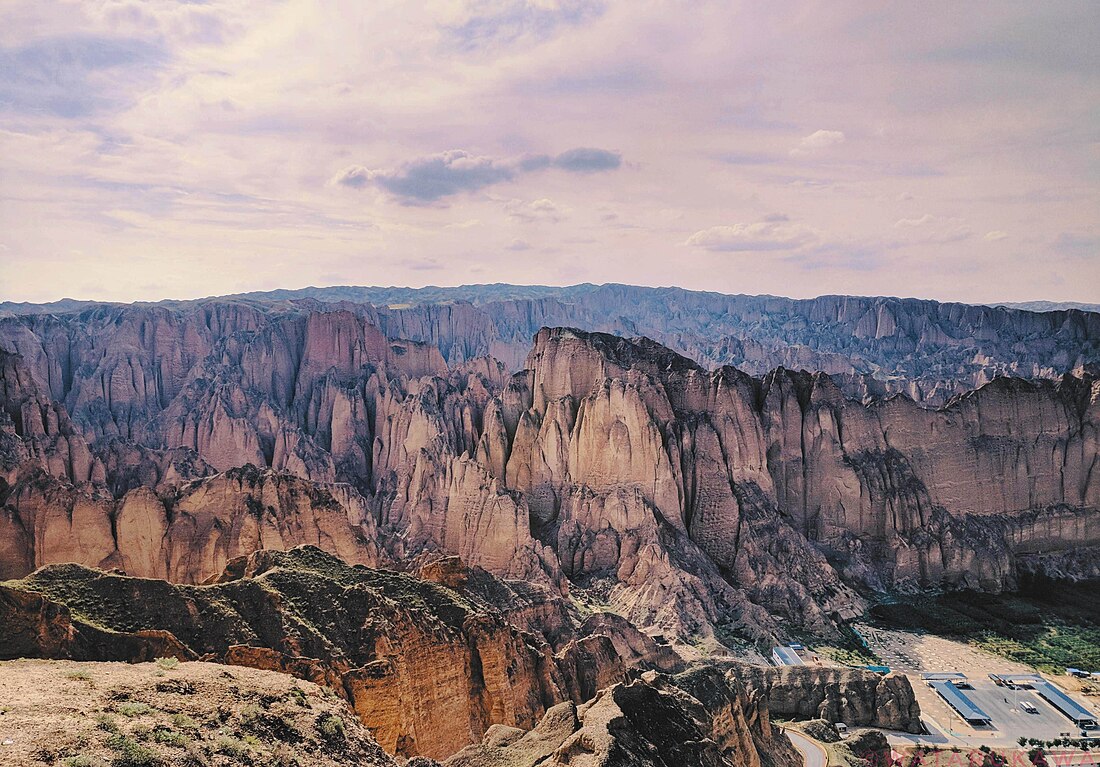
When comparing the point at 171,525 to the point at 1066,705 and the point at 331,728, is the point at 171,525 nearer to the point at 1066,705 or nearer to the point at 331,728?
the point at 331,728

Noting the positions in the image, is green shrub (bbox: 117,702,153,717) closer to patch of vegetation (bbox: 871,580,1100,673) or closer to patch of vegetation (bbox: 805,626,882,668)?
patch of vegetation (bbox: 805,626,882,668)

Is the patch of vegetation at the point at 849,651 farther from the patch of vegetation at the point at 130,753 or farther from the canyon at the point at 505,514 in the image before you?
the patch of vegetation at the point at 130,753

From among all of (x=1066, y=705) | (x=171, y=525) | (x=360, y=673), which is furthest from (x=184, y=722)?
(x=1066, y=705)

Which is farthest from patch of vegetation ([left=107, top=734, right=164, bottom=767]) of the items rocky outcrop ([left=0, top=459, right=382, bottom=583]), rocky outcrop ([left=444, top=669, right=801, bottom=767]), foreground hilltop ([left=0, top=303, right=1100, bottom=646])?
foreground hilltop ([left=0, top=303, right=1100, bottom=646])

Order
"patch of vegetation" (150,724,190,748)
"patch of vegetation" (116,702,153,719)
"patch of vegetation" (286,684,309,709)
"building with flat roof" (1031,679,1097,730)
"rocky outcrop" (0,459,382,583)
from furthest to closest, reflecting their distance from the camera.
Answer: "building with flat roof" (1031,679,1097,730) < "rocky outcrop" (0,459,382,583) < "patch of vegetation" (286,684,309,709) < "patch of vegetation" (116,702,153,719) < "patch of vegetation" (150,724,190,748)

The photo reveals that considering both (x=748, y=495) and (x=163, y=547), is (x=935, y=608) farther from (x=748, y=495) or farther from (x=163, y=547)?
(x=163, y=547)

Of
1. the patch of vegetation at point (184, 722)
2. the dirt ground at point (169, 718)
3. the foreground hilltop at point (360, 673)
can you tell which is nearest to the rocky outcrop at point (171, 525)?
the foreground hilltop at point (360, 673)
